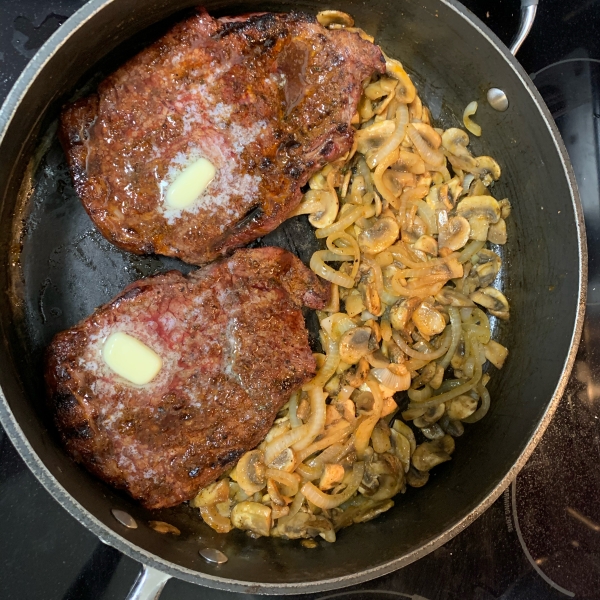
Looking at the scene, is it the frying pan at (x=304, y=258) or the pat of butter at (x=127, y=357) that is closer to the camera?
the frying pan at (x=304, y=258)

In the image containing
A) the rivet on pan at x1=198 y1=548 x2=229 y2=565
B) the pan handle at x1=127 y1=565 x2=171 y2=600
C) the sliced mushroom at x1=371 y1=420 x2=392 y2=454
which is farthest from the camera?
the sliced mushroom at x1=371 y1=420 x2=392 y2=454

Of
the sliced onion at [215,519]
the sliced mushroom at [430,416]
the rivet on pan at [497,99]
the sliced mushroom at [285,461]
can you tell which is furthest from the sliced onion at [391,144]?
the sliced onion at [215,519]

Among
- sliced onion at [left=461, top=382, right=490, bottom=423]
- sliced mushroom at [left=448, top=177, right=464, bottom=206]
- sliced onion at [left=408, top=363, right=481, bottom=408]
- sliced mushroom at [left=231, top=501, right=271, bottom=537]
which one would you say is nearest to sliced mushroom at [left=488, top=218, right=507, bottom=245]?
sliced mushroom at [left=448, top=177, right=464, bottom=206]

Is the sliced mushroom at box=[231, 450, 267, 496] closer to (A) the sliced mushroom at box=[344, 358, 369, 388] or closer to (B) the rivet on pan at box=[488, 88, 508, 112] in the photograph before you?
(A) the sliced mushroom at box=[344, 358, 369, 388]

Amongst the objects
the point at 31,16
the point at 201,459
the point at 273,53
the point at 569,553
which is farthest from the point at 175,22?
the point at 569,553

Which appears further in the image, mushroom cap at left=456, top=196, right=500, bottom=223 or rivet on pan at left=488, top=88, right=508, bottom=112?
mushroom cap at left=456, top=196, right=500, bottom=223

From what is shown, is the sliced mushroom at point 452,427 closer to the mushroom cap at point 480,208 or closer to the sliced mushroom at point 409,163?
the mushroom cap at point 480,208

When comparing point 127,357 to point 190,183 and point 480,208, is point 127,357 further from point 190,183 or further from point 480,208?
point 480,208

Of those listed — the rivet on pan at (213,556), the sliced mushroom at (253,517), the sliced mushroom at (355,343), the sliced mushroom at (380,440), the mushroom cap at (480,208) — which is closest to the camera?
the rivet on pan at (213,556)
